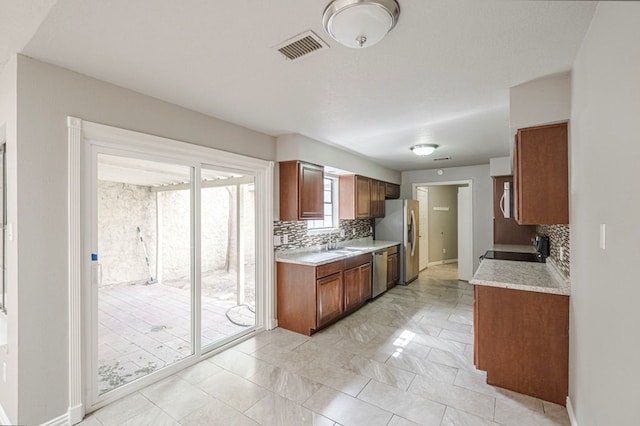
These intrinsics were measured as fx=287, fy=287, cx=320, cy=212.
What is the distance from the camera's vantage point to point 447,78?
212cm

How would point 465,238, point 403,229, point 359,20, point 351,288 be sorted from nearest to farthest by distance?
point 359,20, point 351,288, point 403,229, point 465,238

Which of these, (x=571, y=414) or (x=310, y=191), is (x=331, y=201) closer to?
(x=310, y=191)

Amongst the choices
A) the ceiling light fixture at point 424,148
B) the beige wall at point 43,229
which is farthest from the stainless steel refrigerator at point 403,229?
the beige wall at point 43,229

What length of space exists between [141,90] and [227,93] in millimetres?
682

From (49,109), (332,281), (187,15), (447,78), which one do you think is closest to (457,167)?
(332,281)

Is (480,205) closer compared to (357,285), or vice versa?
(357,285)

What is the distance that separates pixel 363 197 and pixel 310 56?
3584mm

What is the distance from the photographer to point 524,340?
7.44ft

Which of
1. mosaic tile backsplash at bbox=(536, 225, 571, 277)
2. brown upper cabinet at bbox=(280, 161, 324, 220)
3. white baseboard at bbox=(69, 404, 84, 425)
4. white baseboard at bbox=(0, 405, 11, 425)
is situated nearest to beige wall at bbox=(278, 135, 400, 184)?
brown upper cabinet at bbox=(280, 161, 324, 220)

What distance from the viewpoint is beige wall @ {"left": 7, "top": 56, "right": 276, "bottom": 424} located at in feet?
5.95

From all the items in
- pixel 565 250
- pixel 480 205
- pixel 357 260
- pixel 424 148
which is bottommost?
pixel 357 260

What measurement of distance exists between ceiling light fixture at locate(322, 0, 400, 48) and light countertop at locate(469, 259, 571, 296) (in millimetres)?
2050

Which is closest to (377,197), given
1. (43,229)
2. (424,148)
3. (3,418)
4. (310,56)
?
(424,148)

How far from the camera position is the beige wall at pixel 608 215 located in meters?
0.97
